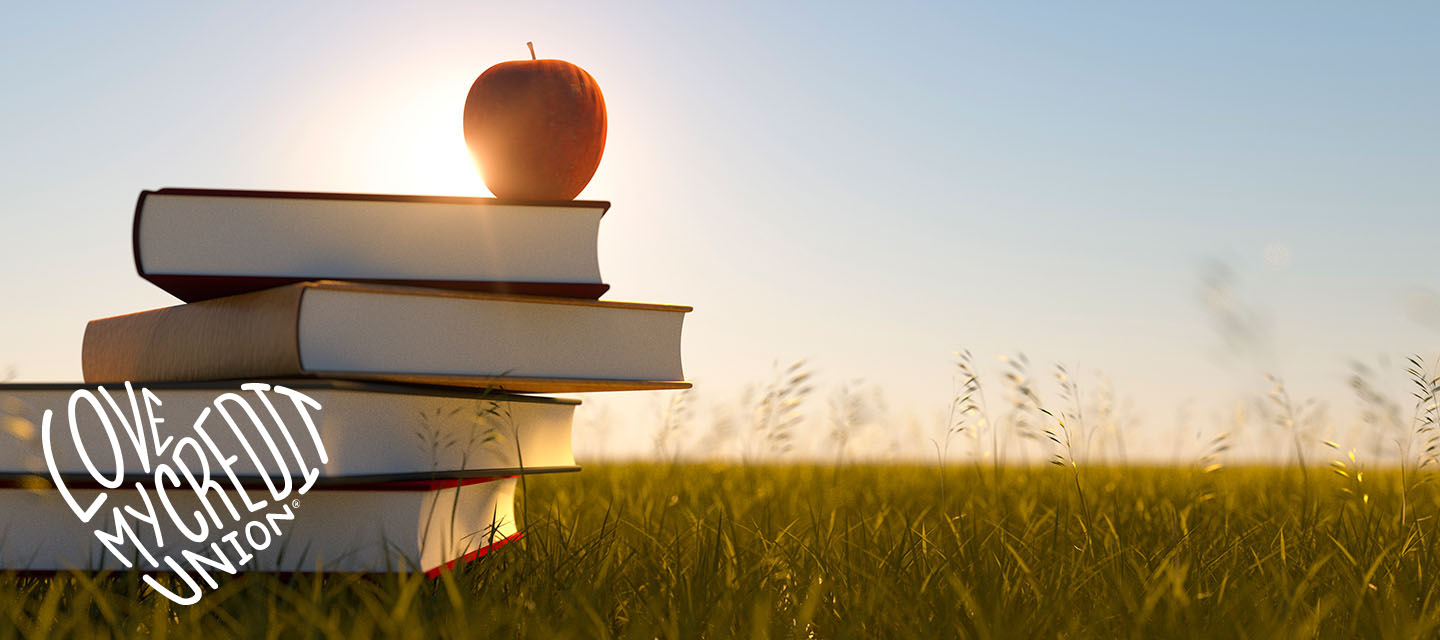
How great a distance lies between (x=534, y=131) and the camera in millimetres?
2641

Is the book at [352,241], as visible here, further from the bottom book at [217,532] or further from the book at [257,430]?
the bottom book at [217,532]

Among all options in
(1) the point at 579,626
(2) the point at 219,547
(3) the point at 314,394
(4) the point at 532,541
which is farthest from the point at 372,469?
(4) the point at 532,541

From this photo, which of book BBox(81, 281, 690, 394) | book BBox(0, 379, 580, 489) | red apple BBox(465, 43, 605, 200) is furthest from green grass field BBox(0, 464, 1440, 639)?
red apple BBox(465, 43, 605, 200)

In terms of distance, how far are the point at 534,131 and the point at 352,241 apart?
0.54 meters

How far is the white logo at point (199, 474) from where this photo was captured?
2.05 metres

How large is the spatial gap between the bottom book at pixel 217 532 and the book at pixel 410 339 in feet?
0.89

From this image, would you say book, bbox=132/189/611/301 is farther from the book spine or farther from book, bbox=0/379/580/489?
book, bbox=0/379/580/489

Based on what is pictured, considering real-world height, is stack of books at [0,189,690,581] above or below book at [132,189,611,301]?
below

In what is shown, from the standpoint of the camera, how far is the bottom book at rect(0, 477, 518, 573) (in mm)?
2162

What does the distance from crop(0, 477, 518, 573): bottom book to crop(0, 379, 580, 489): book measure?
0.06 m

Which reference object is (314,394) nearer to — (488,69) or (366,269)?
(366,269)

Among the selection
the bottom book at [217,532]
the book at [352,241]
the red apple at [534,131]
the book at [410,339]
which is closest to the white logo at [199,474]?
the bottom book at [217,532]

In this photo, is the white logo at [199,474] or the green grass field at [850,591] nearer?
the green grass field at [850,591]

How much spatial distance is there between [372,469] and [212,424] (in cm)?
32
